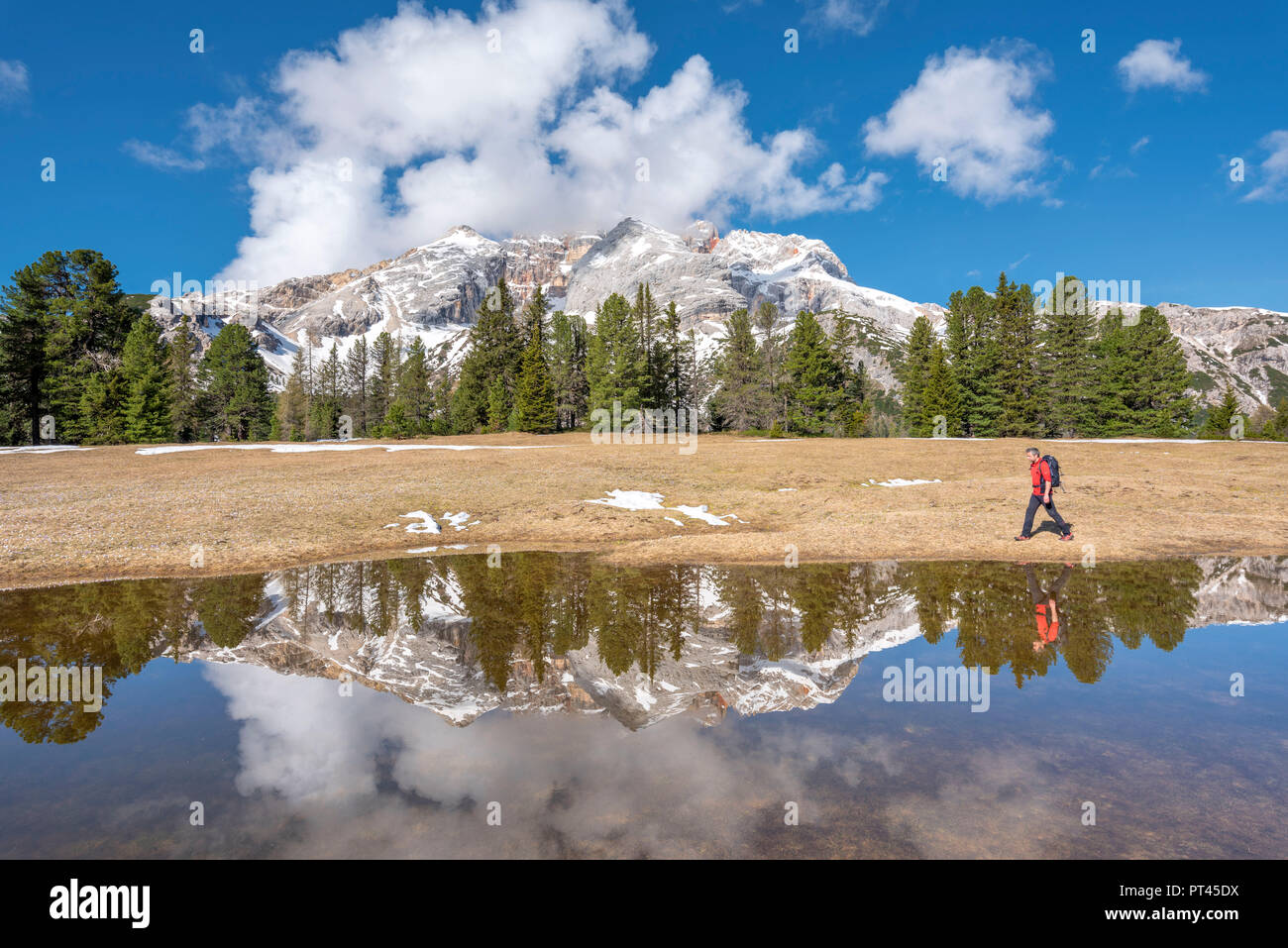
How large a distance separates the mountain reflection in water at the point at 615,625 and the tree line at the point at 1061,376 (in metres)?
56.6

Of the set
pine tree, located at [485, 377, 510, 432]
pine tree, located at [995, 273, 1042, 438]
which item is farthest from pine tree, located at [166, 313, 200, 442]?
pine tree, located at [995, 273, 1042, 438]

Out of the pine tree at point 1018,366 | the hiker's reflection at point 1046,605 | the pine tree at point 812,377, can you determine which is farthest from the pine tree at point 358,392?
the hiker's reflection at point 1046,605

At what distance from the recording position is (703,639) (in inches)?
401

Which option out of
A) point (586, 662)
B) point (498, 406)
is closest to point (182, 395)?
point (498, 406)

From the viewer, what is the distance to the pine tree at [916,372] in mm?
74000

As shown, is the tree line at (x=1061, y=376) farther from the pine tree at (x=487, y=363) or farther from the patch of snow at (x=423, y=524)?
the patch of snow at (x=423, y=524)

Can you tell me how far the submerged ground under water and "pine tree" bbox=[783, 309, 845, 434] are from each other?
2402 inches

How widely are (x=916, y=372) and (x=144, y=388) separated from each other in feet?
277

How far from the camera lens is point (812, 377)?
236 ft

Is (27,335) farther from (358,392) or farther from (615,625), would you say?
(615,625)

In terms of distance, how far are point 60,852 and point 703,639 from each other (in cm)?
789
